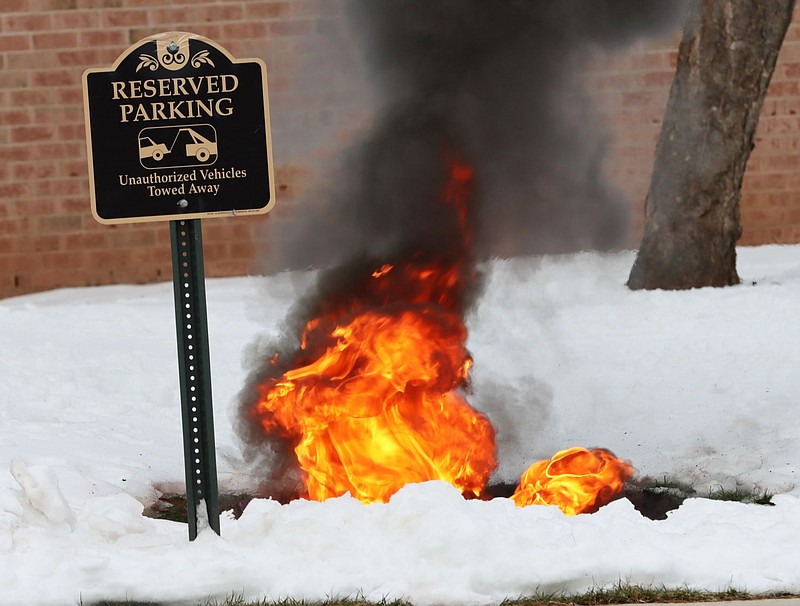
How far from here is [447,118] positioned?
705 cm

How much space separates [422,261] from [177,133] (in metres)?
2.11

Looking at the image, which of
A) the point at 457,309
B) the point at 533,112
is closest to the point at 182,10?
the point at 533,112

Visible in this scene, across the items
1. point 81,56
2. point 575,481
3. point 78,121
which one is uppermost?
point 81,56

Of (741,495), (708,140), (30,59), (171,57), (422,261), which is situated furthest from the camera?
(30,59)

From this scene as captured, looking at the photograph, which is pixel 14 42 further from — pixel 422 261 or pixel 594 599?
pixel 594 599

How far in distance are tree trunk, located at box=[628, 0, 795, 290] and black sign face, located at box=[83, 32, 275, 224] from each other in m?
6.59

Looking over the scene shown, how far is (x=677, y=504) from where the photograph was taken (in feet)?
20.6

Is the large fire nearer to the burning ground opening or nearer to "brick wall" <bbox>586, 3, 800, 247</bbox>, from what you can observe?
the burning ground opening

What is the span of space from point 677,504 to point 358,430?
60.0 inches

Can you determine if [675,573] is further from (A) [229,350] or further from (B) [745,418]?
(A) [229,350]

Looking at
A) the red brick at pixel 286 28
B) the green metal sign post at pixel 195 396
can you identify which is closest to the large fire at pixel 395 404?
the green metal sign post at pixel 195 396

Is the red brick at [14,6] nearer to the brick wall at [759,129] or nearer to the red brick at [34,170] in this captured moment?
the red brick at [34,170]

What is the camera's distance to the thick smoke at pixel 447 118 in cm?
698

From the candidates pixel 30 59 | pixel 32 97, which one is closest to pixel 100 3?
pixel 30 59
